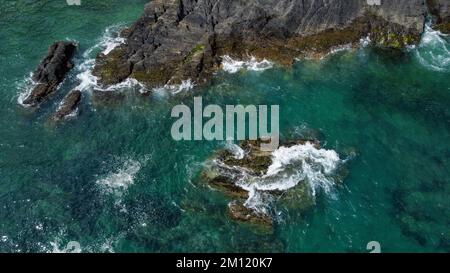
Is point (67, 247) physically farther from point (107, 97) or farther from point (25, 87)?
point (25, 87)

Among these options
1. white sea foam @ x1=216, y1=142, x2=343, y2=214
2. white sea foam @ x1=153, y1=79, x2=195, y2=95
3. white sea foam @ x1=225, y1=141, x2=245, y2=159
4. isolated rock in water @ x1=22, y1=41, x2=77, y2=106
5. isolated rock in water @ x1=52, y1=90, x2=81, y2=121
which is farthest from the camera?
white sea foam @ x1=153, y1=79, x2=195, y2=95

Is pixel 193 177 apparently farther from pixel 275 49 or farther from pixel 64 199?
pixel 275 49

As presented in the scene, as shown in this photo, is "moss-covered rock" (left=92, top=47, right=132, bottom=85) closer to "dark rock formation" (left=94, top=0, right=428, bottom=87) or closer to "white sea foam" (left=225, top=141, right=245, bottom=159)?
"dark rock formation" (left=94, top=0, right=428, bottom=87)

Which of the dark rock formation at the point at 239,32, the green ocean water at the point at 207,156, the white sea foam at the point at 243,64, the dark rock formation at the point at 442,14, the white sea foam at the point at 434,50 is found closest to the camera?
the green ocean water at the point at 207,156

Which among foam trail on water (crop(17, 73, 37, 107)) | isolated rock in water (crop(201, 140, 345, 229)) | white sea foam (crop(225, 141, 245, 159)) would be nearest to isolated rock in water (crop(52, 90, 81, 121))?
foam trail on water (crop(17, 73, 37, 107))

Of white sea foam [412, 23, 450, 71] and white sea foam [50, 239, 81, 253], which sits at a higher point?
white sea foam [412, 23, 450, 71]

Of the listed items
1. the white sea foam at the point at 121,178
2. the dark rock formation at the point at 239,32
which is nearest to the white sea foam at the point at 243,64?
the dark rock formation at the point at 239,32

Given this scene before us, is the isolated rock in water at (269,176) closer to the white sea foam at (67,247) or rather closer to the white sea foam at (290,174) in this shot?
the white sea foam at (290,174)

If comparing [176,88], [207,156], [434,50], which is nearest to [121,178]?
[207,156]
